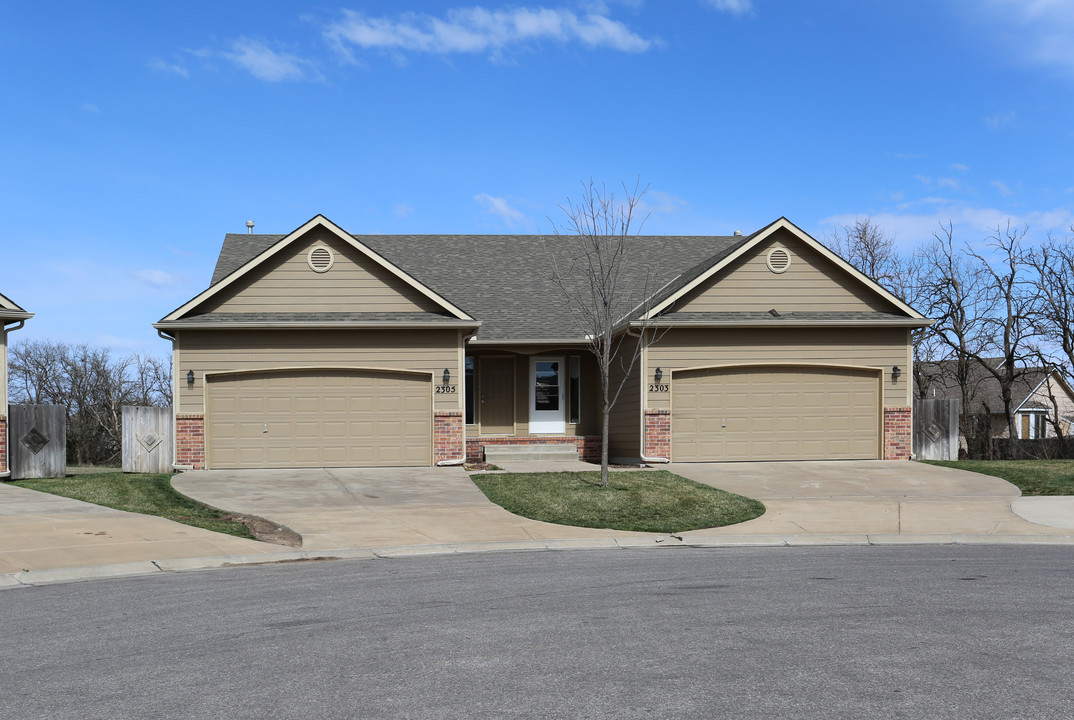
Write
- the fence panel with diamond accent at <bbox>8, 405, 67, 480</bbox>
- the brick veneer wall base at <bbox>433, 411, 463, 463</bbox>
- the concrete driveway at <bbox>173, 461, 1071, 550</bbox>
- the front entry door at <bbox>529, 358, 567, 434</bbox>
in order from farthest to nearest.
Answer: the front entry door at <bbox>529, 358, 567, 434</bbox>, the brick veneer wall base at <bbox>433, 411, 463, 463</bbox>, the fence panel with diamond accent at <bbox>8, 405, 67, 480</bbox>, the concrete driveway at <bbox>173, 461, 1071, 550</bbox>

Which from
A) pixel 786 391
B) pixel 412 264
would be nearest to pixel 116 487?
pixel 412 264

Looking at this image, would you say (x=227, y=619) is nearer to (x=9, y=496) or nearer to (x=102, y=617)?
(x=102, y=617)

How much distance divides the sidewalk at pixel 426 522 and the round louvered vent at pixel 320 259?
496cm

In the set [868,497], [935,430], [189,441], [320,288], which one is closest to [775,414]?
[935,430]

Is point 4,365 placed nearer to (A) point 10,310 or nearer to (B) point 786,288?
(A) point 10,310

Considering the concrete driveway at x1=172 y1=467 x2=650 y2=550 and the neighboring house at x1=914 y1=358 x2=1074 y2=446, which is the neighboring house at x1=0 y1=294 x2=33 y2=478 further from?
the neighboring house at x1=914 y1=358 x2=1074 y2=446

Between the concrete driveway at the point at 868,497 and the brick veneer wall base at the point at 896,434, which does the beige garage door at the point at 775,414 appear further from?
the concrete driveway at the point at 868,497

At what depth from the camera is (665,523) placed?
1399 centimetres

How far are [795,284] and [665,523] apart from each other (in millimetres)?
10318

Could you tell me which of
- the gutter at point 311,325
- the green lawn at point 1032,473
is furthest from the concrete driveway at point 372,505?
the green lawn at point 1032,473

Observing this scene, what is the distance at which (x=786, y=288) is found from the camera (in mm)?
22297

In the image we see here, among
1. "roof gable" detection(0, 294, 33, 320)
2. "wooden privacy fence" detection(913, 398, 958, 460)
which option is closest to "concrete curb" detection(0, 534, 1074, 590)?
"wooden privacy fence" detection(913, 398, 958, 460)

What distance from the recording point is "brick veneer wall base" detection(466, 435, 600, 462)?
24.2m

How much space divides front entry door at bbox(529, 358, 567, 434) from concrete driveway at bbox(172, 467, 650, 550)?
14.4 ft
